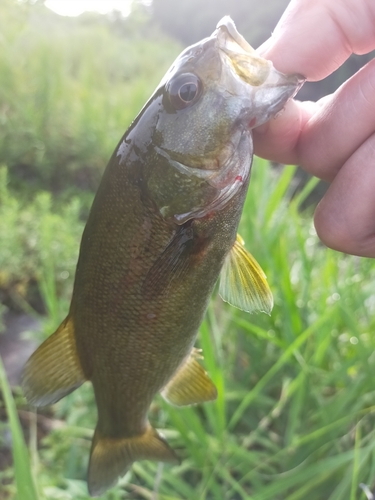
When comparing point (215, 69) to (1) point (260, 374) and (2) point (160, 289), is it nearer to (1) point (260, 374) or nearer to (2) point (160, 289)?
(2) point (160, 289)

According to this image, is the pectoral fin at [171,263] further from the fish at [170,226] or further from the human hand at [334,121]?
the human hand at [334,121]

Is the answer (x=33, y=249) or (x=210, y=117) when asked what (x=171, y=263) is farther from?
(x=33, y=249)

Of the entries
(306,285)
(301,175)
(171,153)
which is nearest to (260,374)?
(306,285)

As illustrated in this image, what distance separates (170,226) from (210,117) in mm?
220

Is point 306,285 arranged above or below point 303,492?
above

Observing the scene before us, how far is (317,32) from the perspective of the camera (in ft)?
2.77

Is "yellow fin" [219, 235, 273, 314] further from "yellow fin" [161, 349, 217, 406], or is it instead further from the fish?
"yellow fin" [161, 349, 217, 406]

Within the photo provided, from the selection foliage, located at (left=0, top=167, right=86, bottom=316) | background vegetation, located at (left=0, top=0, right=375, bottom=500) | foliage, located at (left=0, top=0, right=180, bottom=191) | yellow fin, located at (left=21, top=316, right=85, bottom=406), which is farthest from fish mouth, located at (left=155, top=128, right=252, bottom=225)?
foliage, located at (left=0, top=0, right=180, bottom=191)

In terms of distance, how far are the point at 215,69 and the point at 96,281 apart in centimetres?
47

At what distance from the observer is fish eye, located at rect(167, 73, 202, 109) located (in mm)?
825

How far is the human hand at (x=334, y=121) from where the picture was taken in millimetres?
845

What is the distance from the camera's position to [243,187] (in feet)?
2.76

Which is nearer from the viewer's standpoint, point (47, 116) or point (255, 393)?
point (255, 393)

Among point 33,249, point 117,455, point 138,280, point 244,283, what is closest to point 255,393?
point 117,455
